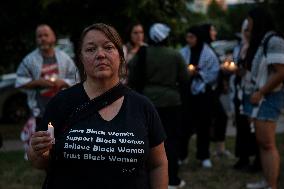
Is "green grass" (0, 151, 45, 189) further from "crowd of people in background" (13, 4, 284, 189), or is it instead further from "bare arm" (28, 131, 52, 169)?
"bare arm" (28, 131, 52, 169)

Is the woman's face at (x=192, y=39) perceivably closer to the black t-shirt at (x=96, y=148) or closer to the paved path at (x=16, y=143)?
the paved path at (x=16, y=143)

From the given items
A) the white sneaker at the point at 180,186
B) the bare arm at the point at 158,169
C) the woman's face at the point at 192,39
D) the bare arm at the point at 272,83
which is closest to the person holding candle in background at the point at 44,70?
the white sneaker at the point at 180,186

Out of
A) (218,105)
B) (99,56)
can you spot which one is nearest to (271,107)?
(218,105)

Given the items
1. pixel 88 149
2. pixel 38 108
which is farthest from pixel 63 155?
pixel 38 108

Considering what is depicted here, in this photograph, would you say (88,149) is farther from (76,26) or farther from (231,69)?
(76,26)

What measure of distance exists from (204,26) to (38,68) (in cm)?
245

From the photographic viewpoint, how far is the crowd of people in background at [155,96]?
270cm

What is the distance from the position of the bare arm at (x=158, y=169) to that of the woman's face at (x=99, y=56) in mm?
474

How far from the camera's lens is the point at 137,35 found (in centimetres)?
671

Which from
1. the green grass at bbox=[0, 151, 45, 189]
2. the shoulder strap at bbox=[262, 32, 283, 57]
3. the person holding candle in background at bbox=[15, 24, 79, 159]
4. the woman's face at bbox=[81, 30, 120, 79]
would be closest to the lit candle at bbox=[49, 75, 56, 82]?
the person holding candle in background at bbox=[15, 24, 79, 159]

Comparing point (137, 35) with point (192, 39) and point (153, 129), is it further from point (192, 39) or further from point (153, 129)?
point (153, 129)

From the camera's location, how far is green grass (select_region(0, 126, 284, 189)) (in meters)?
6.42

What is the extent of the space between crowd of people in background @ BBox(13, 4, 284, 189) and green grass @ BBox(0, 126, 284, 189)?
17 centimetres

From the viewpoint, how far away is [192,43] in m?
7.27
